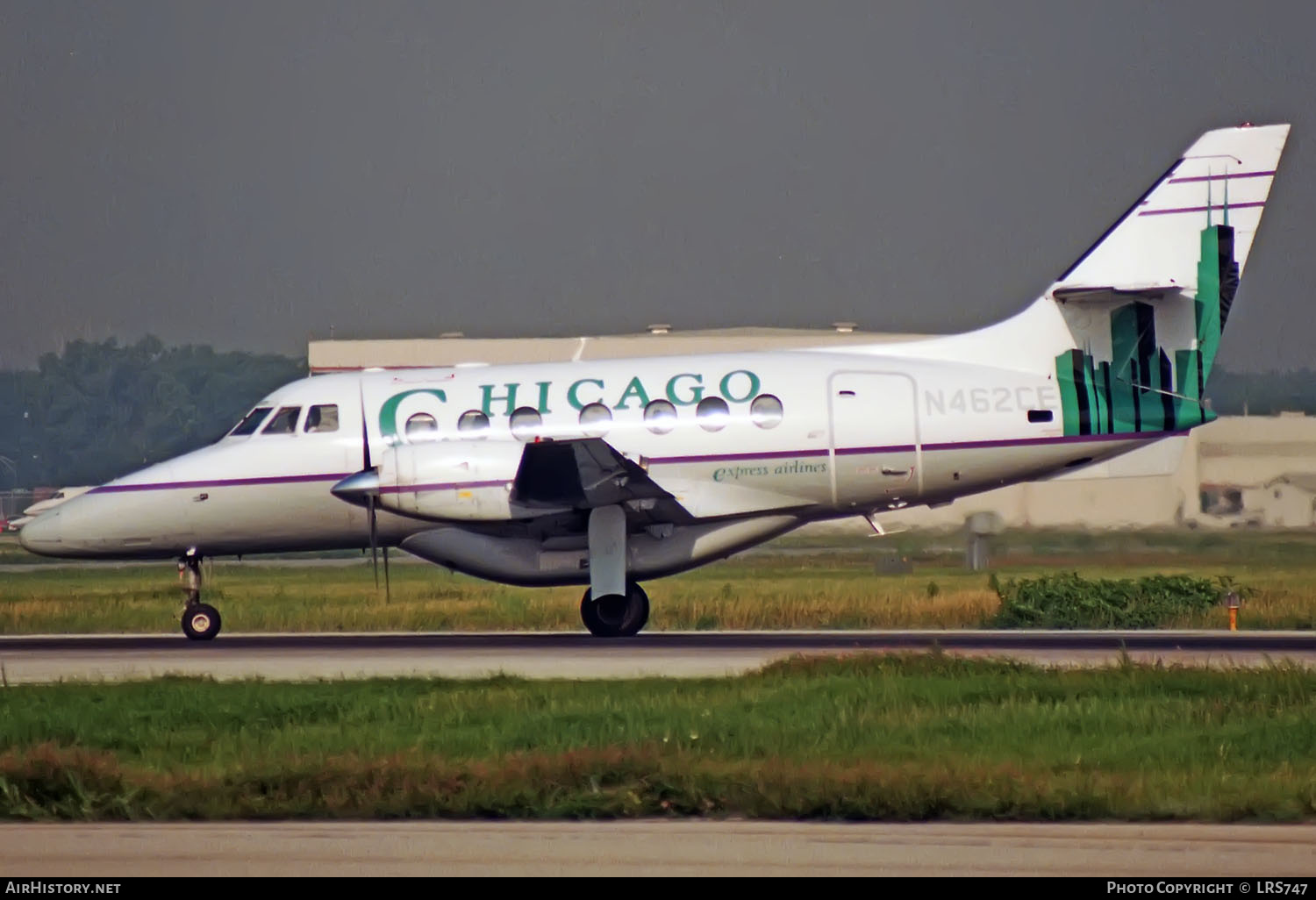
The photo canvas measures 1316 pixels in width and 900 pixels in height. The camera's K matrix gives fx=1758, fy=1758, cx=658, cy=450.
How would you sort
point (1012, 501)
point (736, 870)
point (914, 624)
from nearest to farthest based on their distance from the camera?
point (736, 870), point (914, 624), point (1012, 501)

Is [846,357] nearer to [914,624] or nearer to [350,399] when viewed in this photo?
[914,624]

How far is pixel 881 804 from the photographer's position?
10961 mm

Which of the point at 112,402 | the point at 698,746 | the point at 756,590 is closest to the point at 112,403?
the point at 112,402

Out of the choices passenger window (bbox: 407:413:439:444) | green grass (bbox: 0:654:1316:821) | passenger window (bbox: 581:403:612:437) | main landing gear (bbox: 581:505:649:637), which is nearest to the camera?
green grass (bbox: 0:654:1316:821)

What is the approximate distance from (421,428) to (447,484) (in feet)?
5.58

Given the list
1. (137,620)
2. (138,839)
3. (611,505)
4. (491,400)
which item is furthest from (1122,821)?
(137,620)

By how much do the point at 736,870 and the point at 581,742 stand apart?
4604mm

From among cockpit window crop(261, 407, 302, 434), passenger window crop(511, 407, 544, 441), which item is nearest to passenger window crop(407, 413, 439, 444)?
passenger window crop(511, 407, 544, 441)

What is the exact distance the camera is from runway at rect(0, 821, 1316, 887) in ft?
30.2

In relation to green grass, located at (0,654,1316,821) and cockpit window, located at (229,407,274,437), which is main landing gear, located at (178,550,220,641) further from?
green grass, located at (0,654,1316,821)

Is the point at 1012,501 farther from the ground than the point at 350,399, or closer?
closer

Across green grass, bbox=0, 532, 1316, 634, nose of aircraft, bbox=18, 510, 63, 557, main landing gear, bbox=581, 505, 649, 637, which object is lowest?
green grass, bbox=0, 532, 1316, 634

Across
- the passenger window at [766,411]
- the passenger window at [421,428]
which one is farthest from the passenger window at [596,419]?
the passenger window at [421,428]

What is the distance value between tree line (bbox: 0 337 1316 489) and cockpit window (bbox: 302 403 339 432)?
6519cm
